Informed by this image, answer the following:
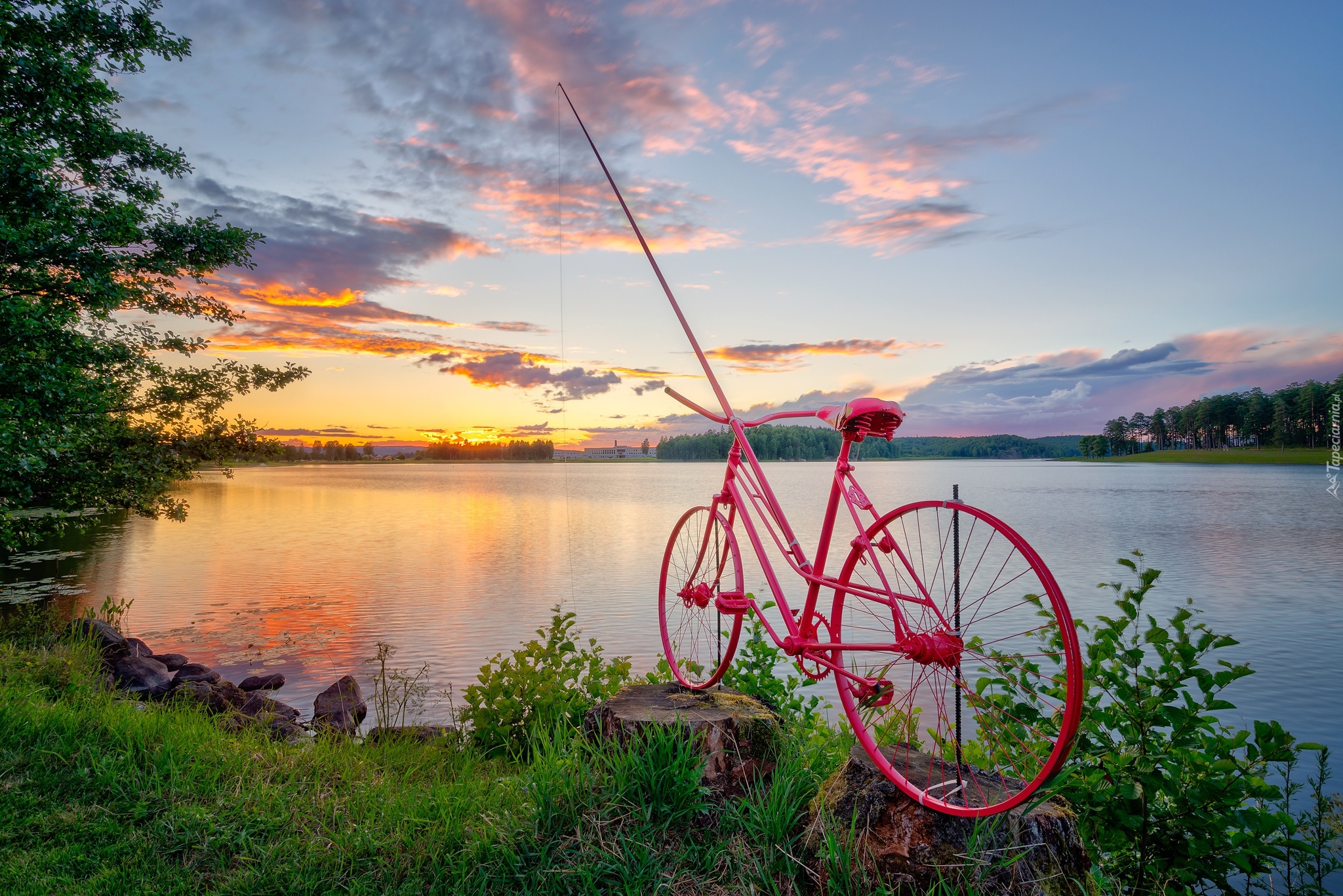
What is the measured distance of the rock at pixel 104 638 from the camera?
7.89 meters

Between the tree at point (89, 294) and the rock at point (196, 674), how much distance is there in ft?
7.49

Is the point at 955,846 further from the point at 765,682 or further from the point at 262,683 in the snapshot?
the point at 262,683

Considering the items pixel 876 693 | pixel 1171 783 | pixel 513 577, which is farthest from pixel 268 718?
pixel 513 577

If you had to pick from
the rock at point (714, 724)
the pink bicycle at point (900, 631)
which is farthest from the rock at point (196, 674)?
the pink bicycle at point (900, 631)

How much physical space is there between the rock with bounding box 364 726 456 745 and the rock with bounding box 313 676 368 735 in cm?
74

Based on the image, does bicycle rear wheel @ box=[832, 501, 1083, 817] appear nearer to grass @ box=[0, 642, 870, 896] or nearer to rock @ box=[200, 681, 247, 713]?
grass @ box=[0, 642, 870, 896]

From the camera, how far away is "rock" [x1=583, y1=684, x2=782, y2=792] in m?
3.50

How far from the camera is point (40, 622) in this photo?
9727mm

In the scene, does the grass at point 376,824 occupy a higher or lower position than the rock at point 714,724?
lower

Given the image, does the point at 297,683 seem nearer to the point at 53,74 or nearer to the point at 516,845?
the point at 516,845

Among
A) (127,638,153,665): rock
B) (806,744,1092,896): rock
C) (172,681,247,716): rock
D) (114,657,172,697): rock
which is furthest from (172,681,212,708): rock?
(806,744,1092,896): rock

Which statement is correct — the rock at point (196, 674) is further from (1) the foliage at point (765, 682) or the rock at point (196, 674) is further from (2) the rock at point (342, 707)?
(1) the foliage at point (765, 682)

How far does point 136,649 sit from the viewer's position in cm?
831

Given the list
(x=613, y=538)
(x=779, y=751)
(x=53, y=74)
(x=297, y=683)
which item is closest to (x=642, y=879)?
(x=779, y=751)
